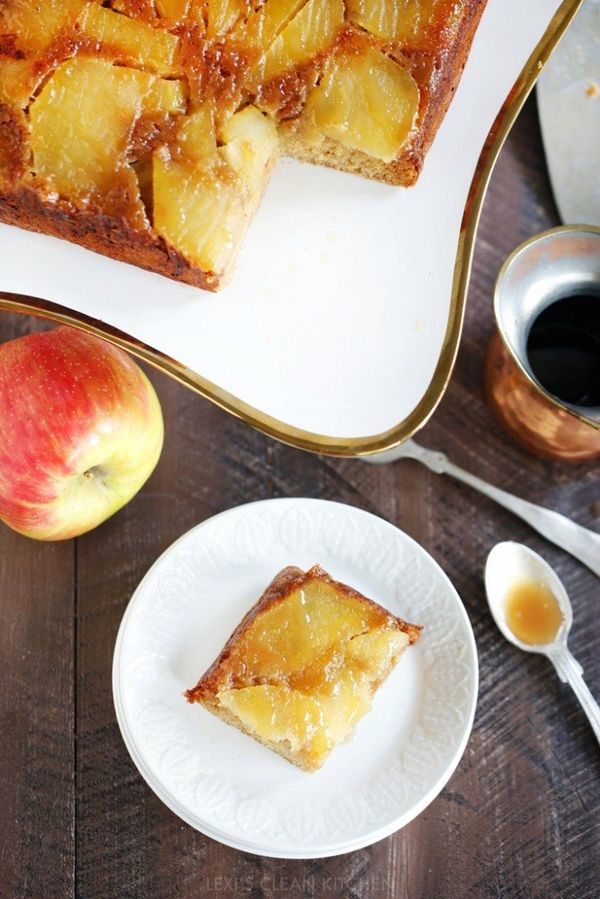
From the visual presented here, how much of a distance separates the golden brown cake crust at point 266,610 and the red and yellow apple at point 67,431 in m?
0.28

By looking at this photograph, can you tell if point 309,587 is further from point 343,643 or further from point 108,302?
point 108,302

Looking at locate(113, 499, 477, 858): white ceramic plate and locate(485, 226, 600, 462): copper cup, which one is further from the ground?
locate(485, 226, 600, 462): copper cup

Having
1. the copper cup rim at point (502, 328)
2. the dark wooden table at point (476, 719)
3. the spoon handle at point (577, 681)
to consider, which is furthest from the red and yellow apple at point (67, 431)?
the spoon handle at point (577, 681)

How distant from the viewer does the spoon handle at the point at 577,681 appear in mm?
1487

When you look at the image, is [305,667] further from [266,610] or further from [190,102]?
[190,102]

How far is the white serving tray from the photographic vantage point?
3.81 feet

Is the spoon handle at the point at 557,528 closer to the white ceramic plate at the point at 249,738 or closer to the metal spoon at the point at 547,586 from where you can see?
the metal spoon at the point at 547,586

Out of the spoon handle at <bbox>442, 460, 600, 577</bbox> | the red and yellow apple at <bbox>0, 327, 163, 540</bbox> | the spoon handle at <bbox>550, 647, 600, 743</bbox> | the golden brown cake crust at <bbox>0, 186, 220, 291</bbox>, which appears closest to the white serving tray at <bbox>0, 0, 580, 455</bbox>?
the golden brown cake crust at <bbox>0, 186, 220, 291</bbox>

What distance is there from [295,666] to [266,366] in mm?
437

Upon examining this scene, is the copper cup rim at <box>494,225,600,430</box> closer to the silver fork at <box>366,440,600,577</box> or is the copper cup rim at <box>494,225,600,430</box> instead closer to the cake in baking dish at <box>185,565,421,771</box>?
the silver fork at <box>366,440,600,577</box>

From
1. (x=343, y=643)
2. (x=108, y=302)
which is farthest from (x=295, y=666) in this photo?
(x=108, y=302)

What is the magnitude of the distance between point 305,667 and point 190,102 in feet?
2.49

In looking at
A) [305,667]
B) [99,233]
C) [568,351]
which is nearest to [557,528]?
[568,351]

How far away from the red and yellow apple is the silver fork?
0.41 m
